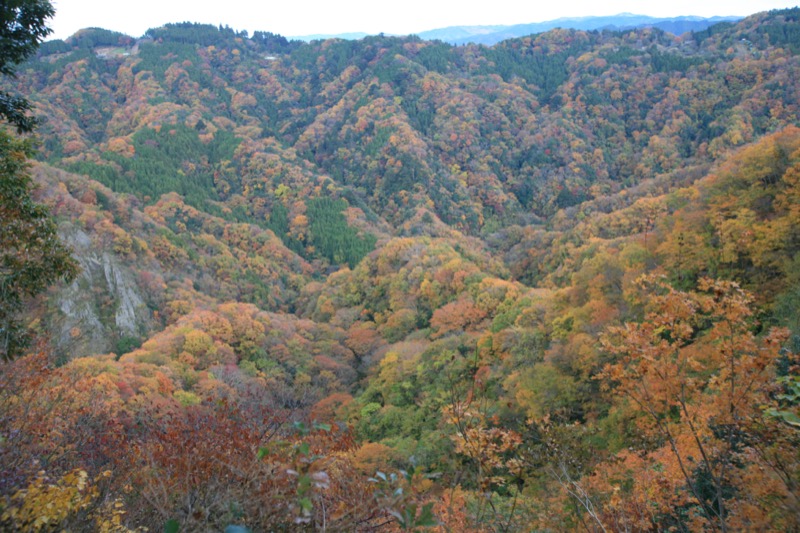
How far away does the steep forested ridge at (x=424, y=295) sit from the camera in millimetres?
6207

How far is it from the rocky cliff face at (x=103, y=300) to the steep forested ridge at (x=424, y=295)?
0.34 metres

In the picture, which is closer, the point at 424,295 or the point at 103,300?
the point at 103,300

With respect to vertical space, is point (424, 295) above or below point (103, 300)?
below

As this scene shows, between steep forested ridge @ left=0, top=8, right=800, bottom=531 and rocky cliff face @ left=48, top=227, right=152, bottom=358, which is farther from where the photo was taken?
rocky cliff face @ left=48, top=227, right=152, bottom=358

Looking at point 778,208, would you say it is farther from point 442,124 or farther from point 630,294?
point 442,124

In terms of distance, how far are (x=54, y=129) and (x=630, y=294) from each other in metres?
151

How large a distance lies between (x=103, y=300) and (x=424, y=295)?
1524 inches

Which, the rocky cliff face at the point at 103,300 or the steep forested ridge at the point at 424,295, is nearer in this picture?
the steep forested ridge at the point at 424,295

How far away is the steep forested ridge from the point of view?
6207mm

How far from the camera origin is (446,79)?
180625 millimetres

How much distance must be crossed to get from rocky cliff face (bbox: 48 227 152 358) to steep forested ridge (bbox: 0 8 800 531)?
1.13 ft

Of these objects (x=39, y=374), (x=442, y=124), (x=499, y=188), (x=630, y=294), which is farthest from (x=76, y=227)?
(x=442, y=124)

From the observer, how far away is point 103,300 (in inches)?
2152

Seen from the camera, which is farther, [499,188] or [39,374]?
[499,188]
